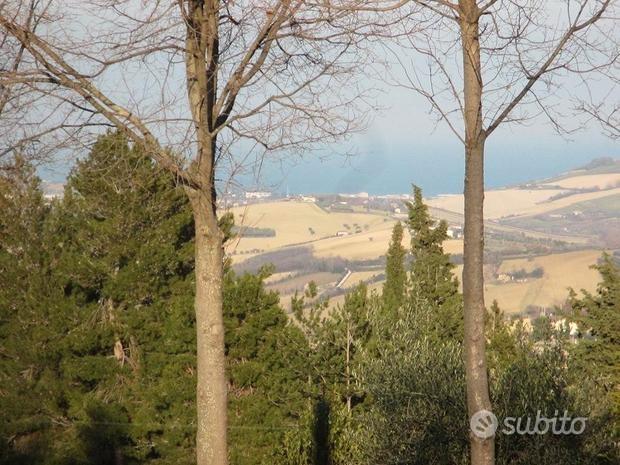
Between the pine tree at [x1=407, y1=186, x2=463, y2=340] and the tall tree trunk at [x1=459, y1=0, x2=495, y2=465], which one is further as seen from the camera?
the pine tree at [x1=407, y1=186, x2=463, y2=340]

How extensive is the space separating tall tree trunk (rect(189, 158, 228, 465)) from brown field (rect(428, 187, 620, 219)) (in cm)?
11345

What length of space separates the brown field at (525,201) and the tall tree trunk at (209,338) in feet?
372

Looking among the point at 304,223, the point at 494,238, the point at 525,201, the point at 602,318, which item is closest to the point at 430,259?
the point at 602,318

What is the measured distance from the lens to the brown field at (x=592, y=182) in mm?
148325

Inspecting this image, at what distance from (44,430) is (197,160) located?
17.8m

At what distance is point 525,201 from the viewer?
464 ft

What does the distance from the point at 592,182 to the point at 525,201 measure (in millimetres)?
20697

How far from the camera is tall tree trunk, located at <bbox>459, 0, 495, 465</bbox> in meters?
5.23

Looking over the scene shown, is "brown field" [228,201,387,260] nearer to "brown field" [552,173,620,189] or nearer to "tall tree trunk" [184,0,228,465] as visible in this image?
"brown field" [552,173,620,189]

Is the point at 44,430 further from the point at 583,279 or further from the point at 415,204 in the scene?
the point at 583,279

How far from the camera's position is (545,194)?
147750 millimetres

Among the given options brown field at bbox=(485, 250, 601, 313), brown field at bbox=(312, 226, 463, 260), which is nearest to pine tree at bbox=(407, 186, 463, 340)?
brown field at bbox=(485, 250, 601, 313)

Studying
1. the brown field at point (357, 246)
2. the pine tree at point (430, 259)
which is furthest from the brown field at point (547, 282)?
the pine tree at point (430, 259)

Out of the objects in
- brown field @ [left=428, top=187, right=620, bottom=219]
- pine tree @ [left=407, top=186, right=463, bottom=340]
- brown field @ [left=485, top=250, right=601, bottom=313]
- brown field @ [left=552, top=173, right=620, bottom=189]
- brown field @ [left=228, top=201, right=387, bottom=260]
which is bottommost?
brown field @ [left=485, top=250, right=601, bottom=313]
